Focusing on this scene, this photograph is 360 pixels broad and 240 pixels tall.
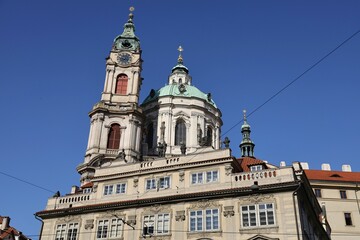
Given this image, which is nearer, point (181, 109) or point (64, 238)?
point (64, 238)

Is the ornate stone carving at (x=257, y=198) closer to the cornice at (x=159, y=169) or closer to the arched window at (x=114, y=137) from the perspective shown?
the cornice at (x=159, y=169)

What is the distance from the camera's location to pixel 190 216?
3266 cm

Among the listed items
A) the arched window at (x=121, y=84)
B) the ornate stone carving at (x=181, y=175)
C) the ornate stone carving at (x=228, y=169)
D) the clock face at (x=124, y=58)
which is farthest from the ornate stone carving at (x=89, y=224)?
the clock face at (x=124, y=58)

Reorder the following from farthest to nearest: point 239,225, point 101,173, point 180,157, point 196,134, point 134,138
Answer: point 196,134
point 134,138
point 101,173
point 180,157
point 239,225

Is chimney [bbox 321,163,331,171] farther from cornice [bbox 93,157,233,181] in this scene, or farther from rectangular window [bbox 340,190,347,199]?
cornice [bbox 93,157,233,181]

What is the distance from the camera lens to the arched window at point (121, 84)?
63.1 m

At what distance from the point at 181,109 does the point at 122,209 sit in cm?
3403

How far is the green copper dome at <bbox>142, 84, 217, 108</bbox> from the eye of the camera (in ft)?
230

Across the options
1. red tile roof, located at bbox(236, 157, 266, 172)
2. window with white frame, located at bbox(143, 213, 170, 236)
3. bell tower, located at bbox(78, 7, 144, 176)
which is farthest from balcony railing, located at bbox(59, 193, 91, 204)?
A: bell tower, located at bbox(78, 7, 144, 176)

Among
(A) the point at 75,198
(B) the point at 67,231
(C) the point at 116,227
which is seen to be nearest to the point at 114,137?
(A) the point at 75,198

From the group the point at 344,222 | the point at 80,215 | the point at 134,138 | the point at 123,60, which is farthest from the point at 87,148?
the point at 344,222

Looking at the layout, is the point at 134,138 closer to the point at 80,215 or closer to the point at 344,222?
the point at 80,215

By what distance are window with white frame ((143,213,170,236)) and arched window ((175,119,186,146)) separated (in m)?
31.1

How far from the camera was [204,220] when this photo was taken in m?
32.0
